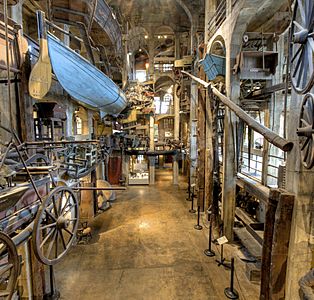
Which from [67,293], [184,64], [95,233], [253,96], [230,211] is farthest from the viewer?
[184,64]

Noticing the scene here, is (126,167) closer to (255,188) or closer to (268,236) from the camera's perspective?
(255,188)

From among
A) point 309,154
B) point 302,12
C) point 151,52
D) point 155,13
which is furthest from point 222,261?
point 155,13

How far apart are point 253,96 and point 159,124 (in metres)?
14.7

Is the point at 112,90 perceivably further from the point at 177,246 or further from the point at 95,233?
the point at 177,246

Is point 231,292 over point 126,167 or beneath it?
beneath

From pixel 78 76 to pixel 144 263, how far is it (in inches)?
219

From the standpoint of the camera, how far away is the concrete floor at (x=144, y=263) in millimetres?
5133

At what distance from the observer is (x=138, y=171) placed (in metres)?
17.0

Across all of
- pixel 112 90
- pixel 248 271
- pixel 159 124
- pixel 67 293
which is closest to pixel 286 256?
pixel 248 271

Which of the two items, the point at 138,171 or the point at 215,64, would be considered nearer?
the point at 215,64

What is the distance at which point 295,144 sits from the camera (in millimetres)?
3244

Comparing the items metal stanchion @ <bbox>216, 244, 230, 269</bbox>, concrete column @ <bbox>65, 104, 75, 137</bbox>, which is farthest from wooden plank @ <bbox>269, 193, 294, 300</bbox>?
concrete column @ <bbox>65, 104, 75, 137</bbox>

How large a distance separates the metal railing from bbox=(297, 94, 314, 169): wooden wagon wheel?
5514 mm

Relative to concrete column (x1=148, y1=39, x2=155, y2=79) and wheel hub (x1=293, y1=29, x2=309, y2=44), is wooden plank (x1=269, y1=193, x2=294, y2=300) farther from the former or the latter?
concrete column (x1=148, y1=39, x2=155, y2=79)
